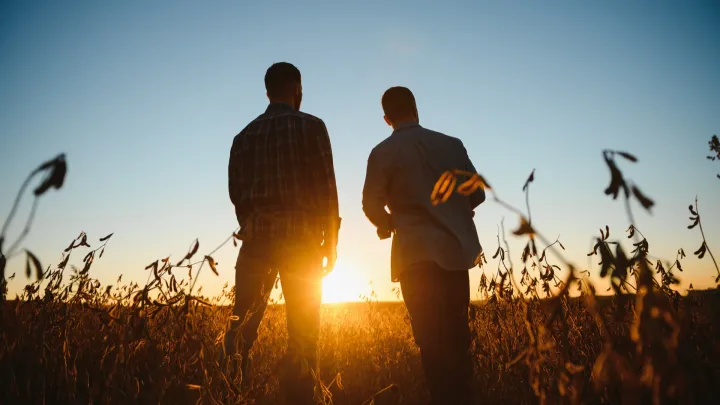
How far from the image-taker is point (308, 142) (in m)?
2.95

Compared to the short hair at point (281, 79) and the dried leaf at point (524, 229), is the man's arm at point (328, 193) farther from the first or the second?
the dried leaf at point (524, 229)

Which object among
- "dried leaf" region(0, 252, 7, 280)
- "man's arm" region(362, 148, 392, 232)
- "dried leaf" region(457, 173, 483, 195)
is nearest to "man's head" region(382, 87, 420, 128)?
"man's arm" region(362, 148, 392, 232)

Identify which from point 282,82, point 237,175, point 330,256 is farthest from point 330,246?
point 282,82

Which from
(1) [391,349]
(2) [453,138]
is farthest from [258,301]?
(1) [391,349]

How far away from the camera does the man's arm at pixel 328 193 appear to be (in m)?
2.88

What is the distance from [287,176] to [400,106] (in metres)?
0.98

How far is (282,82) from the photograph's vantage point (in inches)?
125

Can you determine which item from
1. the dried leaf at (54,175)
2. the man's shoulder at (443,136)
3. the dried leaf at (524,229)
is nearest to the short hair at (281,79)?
the man's shoulder at (443,136)

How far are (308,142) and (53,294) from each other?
82.3 inches

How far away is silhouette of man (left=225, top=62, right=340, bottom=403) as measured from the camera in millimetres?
2646

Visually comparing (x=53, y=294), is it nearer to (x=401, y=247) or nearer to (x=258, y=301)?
(x=258, y=301)

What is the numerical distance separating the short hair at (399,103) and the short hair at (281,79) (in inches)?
30.3

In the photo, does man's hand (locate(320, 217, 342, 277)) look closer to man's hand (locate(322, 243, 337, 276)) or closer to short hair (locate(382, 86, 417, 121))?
man's hand (locate(322, 243, 337, 276))

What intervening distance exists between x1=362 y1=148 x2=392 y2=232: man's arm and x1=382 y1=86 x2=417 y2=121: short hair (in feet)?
1.32
